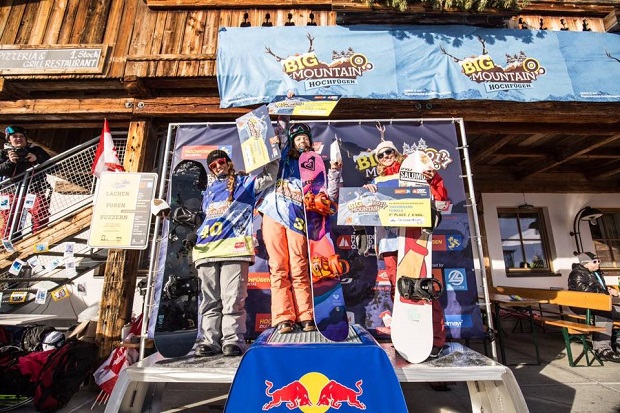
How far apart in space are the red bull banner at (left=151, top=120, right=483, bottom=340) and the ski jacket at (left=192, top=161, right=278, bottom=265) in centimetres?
87

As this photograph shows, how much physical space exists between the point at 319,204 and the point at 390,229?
30.1 inches

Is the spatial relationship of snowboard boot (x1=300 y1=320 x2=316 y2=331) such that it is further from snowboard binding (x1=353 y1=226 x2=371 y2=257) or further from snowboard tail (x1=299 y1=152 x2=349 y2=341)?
snowboard binding (x1=353 y1=226 x2=371 y2=257)

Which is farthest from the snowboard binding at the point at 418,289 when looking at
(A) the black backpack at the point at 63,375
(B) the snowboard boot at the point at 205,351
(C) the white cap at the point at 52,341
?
(C) the white cap at the point at 52,341

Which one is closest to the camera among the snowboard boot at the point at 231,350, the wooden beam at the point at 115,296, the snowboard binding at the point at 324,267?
the snowboard boot at the point at 231,350

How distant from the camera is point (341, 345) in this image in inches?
79.4

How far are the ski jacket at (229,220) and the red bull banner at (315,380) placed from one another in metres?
1.01

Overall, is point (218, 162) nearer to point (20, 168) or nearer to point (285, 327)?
point (285, 327)

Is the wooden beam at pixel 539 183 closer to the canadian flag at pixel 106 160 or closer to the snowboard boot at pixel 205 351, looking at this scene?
the snowboard boot at pixel 205 351

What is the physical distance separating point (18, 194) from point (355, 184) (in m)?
4.94

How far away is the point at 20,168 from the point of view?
4789 millimetres

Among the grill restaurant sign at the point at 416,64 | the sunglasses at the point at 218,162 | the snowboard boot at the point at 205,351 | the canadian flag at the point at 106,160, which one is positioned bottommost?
the snowboard boot at the point at 205,351

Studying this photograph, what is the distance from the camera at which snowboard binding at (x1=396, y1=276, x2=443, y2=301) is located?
249 centimetres

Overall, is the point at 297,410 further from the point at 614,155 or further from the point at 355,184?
the point at 614,155

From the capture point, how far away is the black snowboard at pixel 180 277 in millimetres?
2576
